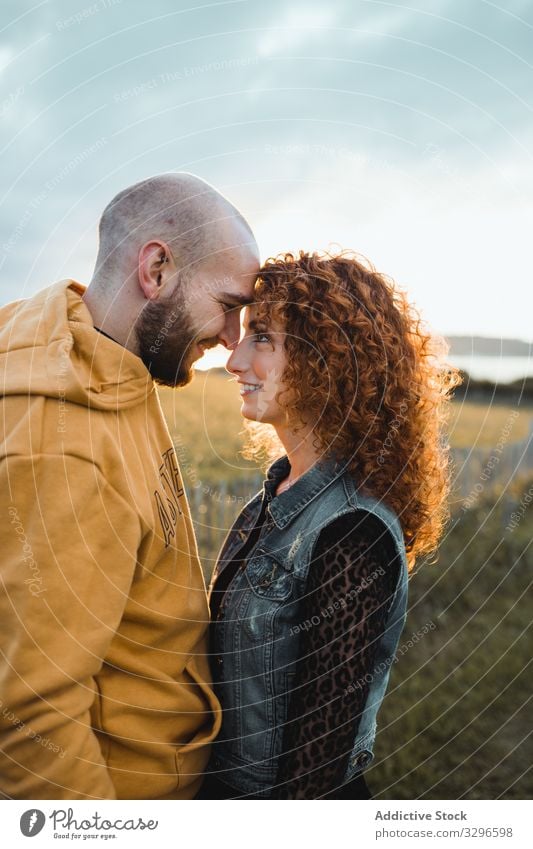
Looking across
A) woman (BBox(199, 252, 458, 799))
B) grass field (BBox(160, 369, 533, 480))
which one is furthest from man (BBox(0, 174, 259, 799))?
grass field (BBox(160, 369, 533, 480))

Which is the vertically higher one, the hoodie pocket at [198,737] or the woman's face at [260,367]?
the woman's face at [260,367]

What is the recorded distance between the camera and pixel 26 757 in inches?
87.7

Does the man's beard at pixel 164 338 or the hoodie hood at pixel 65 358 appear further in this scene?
the man's beard at pixel 164 338

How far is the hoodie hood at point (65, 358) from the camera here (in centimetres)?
225

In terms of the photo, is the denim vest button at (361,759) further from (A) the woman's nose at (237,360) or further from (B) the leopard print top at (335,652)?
(A) the woman's nose at (237,360)

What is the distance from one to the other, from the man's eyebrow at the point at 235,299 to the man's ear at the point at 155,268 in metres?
0.19

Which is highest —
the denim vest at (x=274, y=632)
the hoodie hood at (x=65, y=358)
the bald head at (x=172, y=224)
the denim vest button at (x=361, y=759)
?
the bald head at (x=172, y=224)

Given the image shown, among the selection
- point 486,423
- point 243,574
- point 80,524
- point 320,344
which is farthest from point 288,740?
point 486,423

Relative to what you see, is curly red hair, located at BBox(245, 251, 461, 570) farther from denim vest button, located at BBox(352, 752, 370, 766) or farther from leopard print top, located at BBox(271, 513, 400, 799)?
denim vest button, located at BBox(352, 752, 370, 766)

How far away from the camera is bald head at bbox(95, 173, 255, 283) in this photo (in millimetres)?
2574

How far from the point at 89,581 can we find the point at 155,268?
42.9 inches

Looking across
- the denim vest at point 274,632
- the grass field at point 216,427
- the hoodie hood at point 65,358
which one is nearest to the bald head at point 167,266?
the hoodie hood at point 65,358

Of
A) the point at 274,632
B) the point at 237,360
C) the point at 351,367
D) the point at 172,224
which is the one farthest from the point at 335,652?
the point at 172,224
